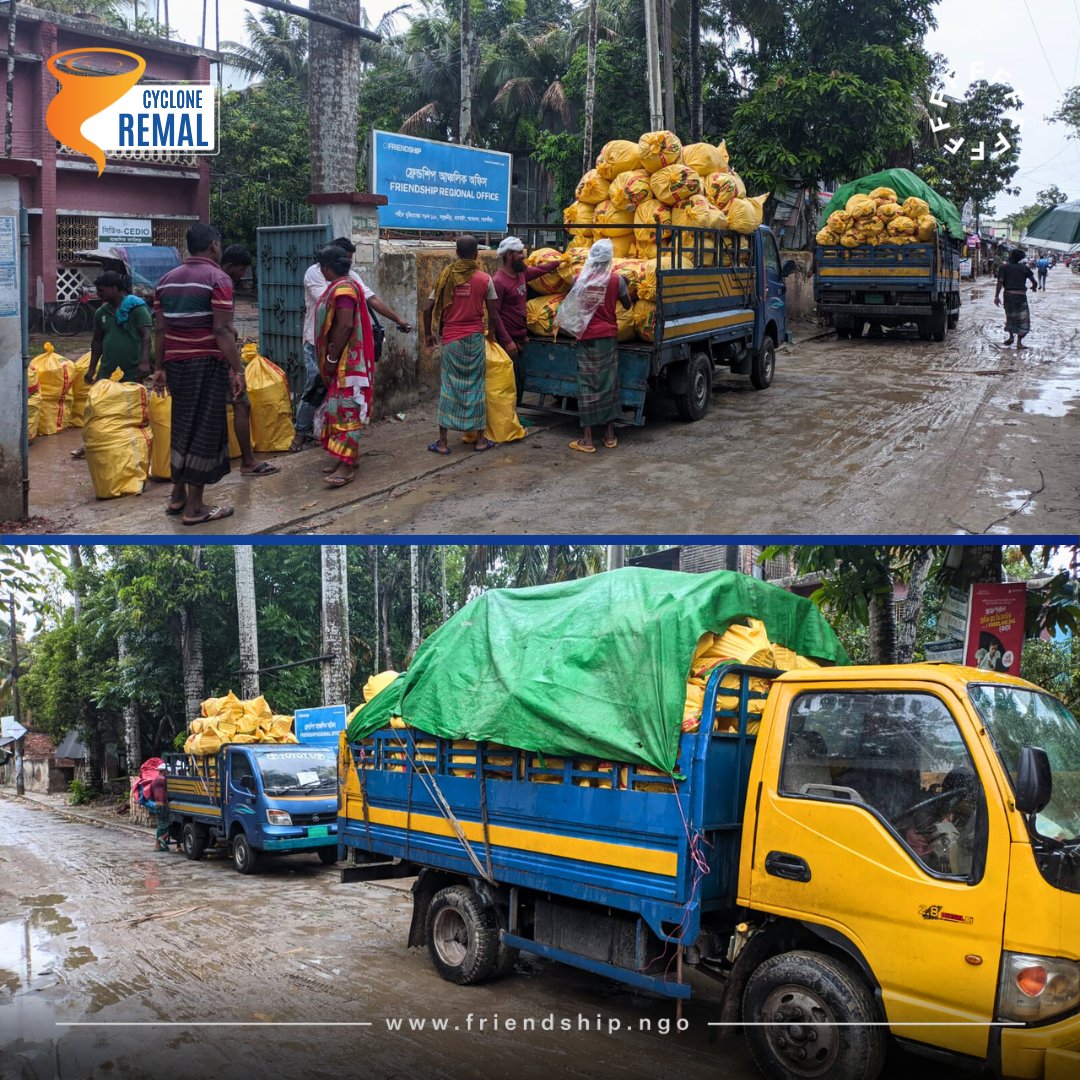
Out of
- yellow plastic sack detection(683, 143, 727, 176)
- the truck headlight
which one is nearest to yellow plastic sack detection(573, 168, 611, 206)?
yellow plastic sack detection(683, 143, 727, 176)

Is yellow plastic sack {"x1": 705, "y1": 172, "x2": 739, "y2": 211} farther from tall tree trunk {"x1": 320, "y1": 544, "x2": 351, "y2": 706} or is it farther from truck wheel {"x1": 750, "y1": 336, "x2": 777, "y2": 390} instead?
tall tree trunk {"x1": 320, "y1": 544, "x2": 351, "y2": 706}

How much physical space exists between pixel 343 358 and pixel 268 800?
6.05m

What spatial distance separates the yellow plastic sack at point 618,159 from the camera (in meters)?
11.1

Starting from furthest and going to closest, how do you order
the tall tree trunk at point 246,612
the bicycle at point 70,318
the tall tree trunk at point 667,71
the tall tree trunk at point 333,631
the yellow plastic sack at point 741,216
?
1. the tall tree trunk at point 667,71
2. the bicycle at point 70,318
3. the tall tree trunk at point 246,612
4. the tall tree trunk at point 333,631
5. the yellow plastic sack at point 741,216

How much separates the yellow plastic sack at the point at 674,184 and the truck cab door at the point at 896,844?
7.31 meters

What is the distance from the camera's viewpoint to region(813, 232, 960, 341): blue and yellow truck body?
669 inches

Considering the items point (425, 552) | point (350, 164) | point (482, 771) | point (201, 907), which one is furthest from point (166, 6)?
point (482, 771)

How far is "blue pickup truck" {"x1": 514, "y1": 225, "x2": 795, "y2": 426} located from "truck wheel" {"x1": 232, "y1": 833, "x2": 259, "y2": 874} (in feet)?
19.7

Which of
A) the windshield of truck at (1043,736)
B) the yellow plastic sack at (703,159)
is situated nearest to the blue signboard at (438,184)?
the yellow plastic sack at (703,159)

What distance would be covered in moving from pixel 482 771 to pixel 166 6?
3265cm

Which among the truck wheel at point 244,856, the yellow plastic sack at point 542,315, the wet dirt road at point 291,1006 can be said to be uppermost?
the yellow plastic sack at point 542,315

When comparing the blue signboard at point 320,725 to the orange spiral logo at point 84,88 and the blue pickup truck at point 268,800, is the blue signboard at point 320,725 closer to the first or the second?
the blue pickup truck at point 268,800

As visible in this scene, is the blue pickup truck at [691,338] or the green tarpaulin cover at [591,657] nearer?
the green tarpaulin cover at [591,657]

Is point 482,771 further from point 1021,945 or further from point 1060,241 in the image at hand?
point 1060,241
